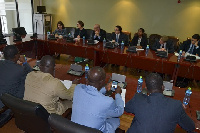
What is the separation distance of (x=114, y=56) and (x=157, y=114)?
300 cm

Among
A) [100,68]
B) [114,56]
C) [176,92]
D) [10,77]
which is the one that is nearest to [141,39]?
[114,56]

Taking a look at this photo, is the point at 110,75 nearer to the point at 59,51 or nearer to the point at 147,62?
the point at 147,62

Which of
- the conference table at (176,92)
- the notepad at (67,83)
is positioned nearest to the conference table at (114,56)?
the conference table at (176,92)

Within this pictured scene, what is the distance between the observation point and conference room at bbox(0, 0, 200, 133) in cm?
154

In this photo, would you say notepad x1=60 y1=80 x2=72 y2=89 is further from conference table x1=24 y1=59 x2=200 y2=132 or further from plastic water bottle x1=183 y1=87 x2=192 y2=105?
plastic water bottle x1=183 y1=87 x2=192 y2=105

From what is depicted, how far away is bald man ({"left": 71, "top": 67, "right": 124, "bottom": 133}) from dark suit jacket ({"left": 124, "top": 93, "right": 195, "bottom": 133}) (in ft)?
0.68

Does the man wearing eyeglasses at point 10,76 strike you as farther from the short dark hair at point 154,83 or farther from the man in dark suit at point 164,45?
the man in dark suit at point 164,45

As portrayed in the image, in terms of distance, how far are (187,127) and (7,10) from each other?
769cm

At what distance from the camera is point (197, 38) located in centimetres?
424

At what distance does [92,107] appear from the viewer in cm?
151

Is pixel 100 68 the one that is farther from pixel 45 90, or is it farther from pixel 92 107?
pixel 45 90

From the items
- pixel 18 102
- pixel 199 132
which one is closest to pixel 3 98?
pixel 18 102

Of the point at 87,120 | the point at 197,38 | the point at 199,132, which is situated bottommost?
the point at 199,132

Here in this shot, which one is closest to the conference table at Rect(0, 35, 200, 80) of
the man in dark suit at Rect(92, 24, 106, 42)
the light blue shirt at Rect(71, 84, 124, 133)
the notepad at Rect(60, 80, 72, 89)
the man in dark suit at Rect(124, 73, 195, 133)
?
the man in dark suit at Rect(92, 24, 106, 42)
